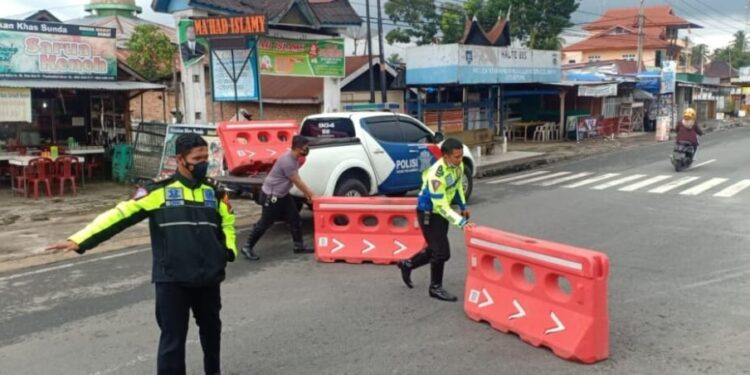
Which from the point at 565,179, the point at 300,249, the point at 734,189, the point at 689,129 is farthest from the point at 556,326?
the point at 689,129

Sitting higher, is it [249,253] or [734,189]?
[734,189]

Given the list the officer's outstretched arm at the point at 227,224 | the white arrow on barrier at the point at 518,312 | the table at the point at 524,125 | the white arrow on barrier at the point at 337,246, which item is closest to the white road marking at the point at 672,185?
the white arrow on barrier at the point at 337,246

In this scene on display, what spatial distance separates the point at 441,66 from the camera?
19.3 m

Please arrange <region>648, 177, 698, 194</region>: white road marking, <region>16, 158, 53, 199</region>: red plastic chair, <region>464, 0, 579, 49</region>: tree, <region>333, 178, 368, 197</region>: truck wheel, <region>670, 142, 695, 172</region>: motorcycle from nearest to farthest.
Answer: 1. <region>333, 178, 368, 197</region>: truck wheel
2. <region>16, 158, 53, 199</region>: red plastic chair
3. <region>648, 177, 698, 194</region>: white road marking
4. <region>670, 142, 695, 172</region>: motorcycle
5. <region>464, 0, 579, 49</region>: tree

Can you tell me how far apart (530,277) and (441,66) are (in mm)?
13302

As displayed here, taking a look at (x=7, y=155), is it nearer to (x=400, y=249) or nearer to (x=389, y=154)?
(x=389, y=154)

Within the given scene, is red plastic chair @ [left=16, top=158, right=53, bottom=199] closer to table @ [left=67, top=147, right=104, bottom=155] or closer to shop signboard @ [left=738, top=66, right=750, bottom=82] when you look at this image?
table @ [left=67, top=147, right=104, bottom=155]

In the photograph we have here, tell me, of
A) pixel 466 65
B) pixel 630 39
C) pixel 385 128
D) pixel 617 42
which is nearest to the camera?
pixel 385 128

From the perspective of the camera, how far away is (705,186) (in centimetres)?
1495

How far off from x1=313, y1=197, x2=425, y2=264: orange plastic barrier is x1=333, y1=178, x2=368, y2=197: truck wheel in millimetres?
1824

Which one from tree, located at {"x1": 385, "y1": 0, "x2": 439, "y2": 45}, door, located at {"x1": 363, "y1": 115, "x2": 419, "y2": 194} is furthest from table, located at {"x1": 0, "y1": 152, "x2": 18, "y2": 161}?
tree, located at {"x1": 385, "y1": 0, "x2": 439, "y2": 45}

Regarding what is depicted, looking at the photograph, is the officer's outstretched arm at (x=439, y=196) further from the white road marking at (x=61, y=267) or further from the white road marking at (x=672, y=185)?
the white road marking at (x=672, y=185)

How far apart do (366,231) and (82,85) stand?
998cm

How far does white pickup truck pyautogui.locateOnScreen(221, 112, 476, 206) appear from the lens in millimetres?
10148
